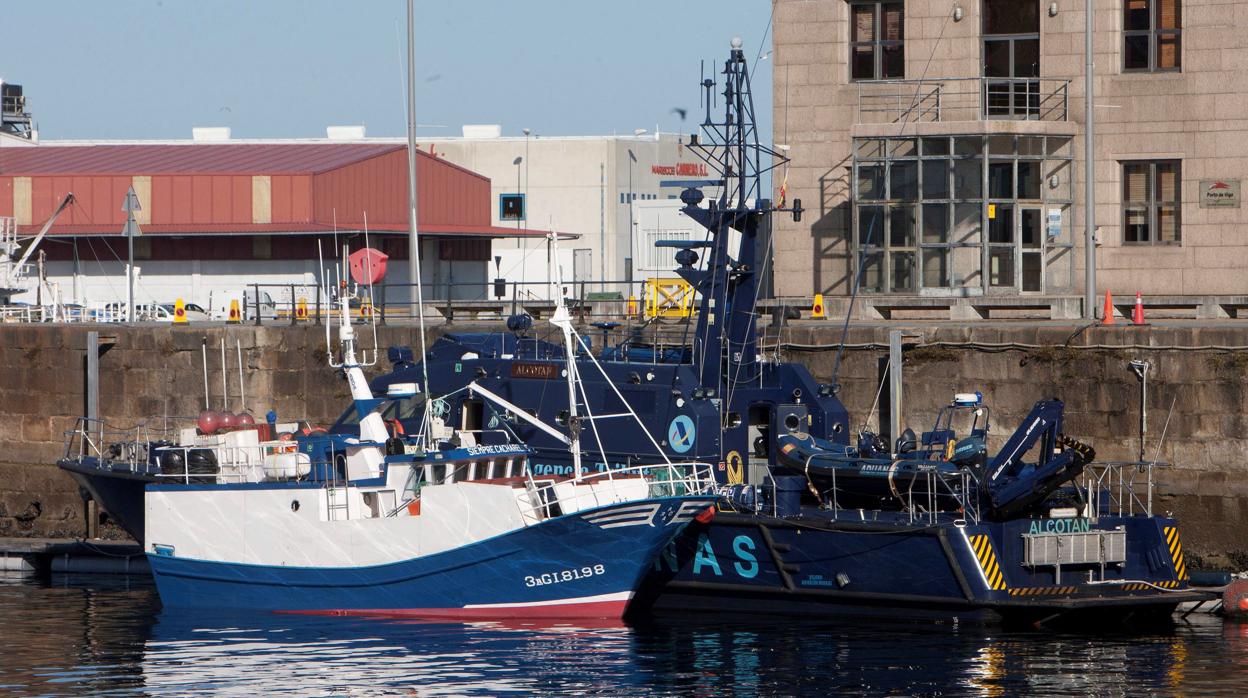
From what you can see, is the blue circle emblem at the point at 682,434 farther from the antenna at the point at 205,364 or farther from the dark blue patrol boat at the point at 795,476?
the antenna at the point at 205,364

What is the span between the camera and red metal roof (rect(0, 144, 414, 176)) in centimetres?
4384

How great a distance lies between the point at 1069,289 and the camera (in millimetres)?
30594

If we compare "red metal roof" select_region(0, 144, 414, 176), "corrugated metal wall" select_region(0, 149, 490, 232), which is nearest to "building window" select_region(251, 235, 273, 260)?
"corrugated metal wall" select_region(0, 149, 490, 232)

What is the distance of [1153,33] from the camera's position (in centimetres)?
2998

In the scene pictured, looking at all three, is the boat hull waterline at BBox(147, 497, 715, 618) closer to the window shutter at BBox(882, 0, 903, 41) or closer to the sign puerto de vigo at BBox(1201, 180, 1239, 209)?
the window shutter at BBox(882, 0, 903, 41)

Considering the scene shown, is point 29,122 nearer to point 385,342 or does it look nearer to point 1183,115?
point 385,342

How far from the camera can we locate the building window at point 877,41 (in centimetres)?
3120

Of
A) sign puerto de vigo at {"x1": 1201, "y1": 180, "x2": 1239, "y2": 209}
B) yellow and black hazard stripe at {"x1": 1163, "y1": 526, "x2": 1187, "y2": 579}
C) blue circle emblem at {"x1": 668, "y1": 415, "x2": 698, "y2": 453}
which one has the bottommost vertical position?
yellow and black hazard stripe at {"x1": 1163, "y1": 526, "x2": 1187, "y2": 579}

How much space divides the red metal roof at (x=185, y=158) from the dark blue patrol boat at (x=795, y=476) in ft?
71.3

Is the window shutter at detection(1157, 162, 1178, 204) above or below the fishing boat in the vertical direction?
above

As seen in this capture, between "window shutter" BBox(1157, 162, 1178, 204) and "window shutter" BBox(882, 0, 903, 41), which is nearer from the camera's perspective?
"window shutter" BBox(1157, 162, 1178, 204)

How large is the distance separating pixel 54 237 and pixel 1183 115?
25.6 meters

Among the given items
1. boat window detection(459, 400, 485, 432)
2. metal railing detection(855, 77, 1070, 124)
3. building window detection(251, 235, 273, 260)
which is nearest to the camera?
boat window detection(459, 400, 485, 432)

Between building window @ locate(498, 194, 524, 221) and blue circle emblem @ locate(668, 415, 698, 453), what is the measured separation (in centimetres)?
3712
